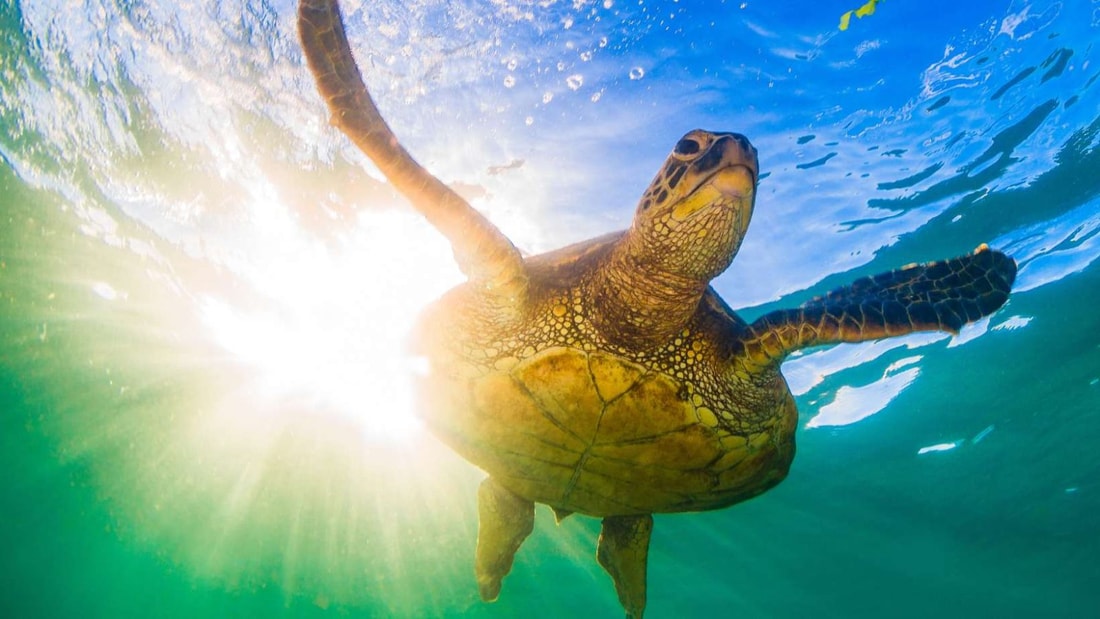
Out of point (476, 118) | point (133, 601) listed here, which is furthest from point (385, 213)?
point (133, 601)

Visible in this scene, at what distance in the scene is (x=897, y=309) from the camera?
3764 millimetres

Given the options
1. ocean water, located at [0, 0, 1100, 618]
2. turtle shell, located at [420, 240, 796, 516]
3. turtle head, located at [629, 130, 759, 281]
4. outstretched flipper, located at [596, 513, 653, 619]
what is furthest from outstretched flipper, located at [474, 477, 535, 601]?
turtle head, located at [629, 130, 759, 281]

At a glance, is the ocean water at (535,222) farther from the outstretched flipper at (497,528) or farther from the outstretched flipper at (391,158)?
the outstretched flipper at (391,158)

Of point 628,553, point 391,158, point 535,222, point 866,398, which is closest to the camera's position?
point 391,158

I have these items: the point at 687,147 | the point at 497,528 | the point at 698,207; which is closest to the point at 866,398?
the point at 497,528

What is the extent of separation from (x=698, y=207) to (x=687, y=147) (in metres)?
0.38

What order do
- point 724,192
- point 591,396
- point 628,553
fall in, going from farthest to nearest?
point 628,553, point 591,396, point 724,192

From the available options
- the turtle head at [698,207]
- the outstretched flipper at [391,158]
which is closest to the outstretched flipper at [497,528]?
the outstretched flipper at [391,158]

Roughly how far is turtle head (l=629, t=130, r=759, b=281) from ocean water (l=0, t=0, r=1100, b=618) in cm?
273

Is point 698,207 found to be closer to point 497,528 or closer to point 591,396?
point 591,396

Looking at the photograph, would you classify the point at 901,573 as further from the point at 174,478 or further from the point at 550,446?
the point at 174,478

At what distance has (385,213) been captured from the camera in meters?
9.61

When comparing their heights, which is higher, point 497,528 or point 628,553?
point 497,528

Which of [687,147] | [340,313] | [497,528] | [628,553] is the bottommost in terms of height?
[628,553]
